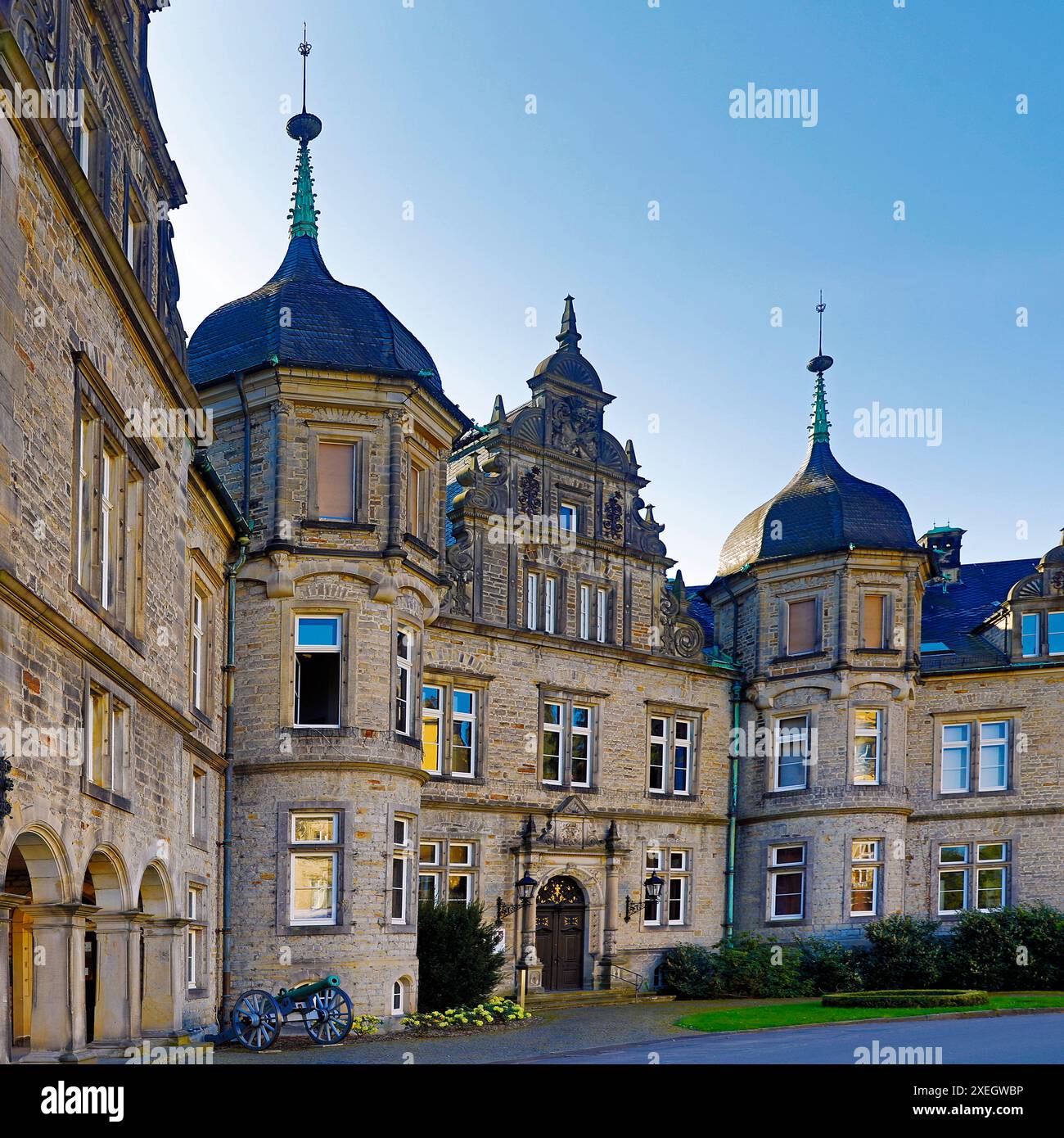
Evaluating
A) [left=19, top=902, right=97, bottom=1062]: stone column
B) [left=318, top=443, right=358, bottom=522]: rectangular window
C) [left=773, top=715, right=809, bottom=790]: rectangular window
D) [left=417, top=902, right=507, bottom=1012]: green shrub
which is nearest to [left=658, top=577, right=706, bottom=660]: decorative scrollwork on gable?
[left=773, top=715, right=809, bottom=790]: rectangular window

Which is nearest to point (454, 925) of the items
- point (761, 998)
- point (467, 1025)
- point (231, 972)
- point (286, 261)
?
point (467, 1025)

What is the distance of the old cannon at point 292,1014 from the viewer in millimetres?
19469

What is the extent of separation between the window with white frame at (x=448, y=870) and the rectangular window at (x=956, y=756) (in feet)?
37.2

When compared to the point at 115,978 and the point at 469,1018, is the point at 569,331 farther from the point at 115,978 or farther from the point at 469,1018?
the point at 115,978

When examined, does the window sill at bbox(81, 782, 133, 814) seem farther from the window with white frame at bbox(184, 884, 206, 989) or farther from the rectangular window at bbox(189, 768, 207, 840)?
the rectangular window at bbox(189, 768, 207, 840)

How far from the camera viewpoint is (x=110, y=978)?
15039 mm

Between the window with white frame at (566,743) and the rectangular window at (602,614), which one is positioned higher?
the rectangular window at (602,614)

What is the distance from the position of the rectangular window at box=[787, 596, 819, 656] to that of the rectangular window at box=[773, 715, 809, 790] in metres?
1.51

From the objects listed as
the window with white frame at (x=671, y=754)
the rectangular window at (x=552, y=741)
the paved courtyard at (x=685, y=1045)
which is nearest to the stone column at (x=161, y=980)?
the paved courtyard at (x=685, y=1045)

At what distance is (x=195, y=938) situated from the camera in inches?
795

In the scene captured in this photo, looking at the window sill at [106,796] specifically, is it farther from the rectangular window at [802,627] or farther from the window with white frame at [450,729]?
the rectangular window at [802,627]

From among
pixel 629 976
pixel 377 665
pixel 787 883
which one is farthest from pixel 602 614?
pixel 377 665
